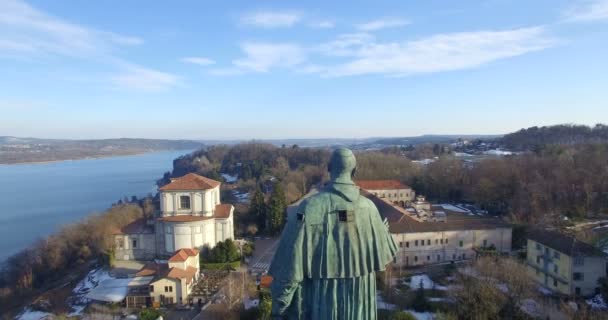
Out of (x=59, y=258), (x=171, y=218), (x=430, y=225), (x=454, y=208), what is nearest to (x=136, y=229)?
(x=171, y=218)

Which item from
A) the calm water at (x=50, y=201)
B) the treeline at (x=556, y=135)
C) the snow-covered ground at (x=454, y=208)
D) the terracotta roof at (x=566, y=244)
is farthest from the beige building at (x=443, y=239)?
the treeline at (x=556, y=135)

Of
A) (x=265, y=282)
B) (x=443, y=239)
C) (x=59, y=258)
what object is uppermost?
(x=443, y=239)

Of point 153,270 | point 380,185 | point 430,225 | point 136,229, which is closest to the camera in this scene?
point 153,270

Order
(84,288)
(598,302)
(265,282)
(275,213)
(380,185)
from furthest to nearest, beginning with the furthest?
1. (380,185)
2. (275,213)
3. (84,288)
4. (265,282)
5. (598,302)

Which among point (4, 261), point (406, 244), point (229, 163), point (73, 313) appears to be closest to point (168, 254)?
point (73, 313)

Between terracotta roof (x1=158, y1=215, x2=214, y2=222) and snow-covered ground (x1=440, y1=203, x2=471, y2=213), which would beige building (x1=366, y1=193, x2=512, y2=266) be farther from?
terracotta roof (x1=158, y1=215, x2=214, y2=222)

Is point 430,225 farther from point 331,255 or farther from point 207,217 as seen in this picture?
point 331,255

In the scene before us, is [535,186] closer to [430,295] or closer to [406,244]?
[406,244]
